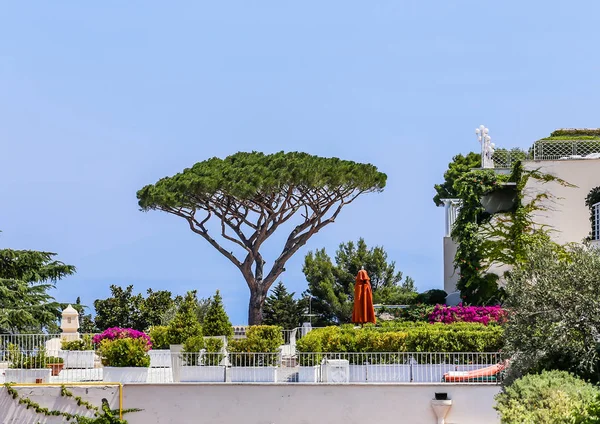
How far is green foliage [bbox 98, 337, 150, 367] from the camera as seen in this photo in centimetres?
2553

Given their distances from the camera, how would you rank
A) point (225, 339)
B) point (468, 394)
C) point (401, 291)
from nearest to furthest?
point (468, 394)
point (225, 339)
point (401, 291)

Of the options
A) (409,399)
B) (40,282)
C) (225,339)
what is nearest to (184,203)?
(40,282)

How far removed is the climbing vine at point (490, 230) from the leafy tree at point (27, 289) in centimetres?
1560

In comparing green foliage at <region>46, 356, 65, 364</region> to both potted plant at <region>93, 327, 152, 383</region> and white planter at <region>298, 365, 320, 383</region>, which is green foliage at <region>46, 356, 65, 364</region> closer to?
potted plant at <region>93, 327, 152, 383</region>

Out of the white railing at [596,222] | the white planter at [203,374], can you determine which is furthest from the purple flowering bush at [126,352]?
the white railing at [596,222]

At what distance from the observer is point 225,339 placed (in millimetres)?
26938

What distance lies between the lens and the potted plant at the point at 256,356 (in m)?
25.4

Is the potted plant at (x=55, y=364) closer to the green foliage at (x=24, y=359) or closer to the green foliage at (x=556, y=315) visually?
the green foliage at (x=24, y=359)

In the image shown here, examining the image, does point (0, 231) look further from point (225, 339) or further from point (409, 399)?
point (409, 399)

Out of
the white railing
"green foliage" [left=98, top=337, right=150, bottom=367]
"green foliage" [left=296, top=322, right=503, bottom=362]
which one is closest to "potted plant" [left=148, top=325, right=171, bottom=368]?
"green foliage" [left=98, top=337, right=150, bottom=367]

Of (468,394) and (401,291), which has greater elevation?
(401,291)

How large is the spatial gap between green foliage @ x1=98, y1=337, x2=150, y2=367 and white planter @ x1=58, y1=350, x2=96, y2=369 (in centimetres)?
110

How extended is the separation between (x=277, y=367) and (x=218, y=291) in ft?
11.9

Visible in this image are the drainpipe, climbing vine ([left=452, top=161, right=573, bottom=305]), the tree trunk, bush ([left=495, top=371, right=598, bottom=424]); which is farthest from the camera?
the tree trunk
